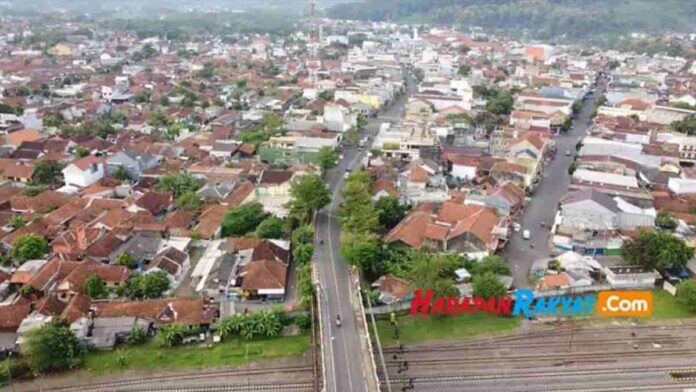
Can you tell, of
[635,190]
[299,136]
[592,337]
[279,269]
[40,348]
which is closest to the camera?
A: [40,348]

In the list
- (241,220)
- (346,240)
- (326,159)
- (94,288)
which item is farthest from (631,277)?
(94,288)

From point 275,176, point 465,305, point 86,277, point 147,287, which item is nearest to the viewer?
point 465,305

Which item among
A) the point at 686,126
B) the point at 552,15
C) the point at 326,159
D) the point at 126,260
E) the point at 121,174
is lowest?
the point at 126,260

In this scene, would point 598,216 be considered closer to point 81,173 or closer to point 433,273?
point 433,273

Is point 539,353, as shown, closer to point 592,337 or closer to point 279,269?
point 592,337

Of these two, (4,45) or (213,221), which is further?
(4,45)

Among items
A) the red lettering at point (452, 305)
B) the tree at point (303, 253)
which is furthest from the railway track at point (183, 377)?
the red lettering at point (452, 305)

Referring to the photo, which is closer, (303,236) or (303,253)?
(303,253)

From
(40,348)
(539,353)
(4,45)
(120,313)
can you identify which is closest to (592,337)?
(539,353)
